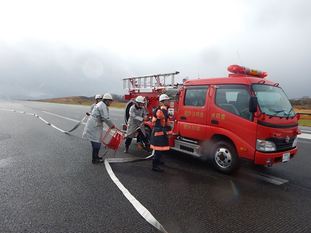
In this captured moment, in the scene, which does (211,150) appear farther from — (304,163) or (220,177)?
(304,163)

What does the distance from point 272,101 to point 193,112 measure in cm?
188

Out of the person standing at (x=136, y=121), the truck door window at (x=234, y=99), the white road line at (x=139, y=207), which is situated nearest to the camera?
the white road line at (x=139, y=207)

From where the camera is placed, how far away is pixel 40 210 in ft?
11.8

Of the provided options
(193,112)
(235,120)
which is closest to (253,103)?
(235,120)

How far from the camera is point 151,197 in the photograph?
13.4ft

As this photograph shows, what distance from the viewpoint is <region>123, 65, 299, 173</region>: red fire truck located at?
4750 mm

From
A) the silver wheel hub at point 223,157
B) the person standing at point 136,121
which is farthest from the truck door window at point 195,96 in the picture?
the person standing at point 136,121

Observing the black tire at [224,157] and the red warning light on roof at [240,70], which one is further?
the red warning light on roof at [240,70]

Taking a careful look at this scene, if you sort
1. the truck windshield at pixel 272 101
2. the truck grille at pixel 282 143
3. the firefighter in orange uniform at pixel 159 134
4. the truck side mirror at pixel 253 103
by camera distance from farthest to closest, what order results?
the firefighter in orange uniform at pixel 159 134 < the truck windshield at pixel 272 101 < the truck grille at pixel 282 143 < the truck side mirror at pixel 253 103

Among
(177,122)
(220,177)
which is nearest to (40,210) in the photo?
(220,177)

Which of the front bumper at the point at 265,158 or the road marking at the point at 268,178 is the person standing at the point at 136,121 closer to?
the road marking at the point at 268,178

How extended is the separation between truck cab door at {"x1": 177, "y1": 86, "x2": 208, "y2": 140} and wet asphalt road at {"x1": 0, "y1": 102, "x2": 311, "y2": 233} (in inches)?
34.7

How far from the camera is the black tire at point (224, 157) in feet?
17.0

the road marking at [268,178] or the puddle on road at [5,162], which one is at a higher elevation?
the puddle on road at [5,162]
